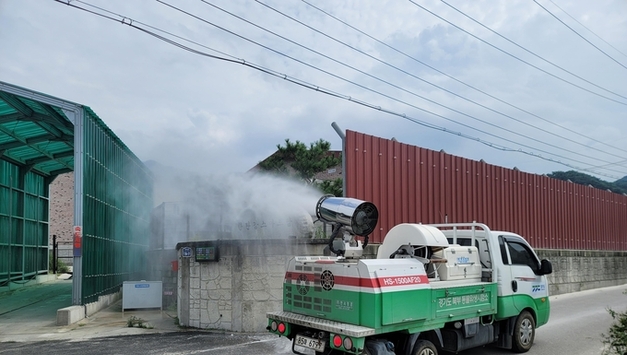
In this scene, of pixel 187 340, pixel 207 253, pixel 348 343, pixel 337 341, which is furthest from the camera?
pixel 207 253

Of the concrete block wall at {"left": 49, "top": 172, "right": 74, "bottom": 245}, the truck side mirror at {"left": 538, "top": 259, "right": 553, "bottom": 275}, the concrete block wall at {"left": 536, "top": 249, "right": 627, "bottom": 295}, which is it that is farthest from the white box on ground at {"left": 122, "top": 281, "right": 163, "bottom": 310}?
the concrete block wall at {"left": 49, "top": 172, "right": 74, "bottom": 245}

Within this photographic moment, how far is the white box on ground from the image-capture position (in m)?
13.8

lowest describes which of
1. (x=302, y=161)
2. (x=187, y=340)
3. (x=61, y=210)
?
(x=187, y=340)

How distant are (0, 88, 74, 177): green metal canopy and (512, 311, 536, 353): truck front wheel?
1276 centimetres

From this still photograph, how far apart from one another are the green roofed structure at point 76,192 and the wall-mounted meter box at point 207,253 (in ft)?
14.1

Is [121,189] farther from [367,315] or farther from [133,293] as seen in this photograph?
[367,315]

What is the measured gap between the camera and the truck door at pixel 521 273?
830 cm

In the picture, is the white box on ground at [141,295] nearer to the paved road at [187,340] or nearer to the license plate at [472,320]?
the paved road at [187,340]

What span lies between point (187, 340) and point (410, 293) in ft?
17.6

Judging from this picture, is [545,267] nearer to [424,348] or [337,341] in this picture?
[424,348]

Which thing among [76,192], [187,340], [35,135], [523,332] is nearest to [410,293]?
[523,332]

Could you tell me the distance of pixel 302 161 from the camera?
82.2 ft

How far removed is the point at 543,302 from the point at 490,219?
27.4ft

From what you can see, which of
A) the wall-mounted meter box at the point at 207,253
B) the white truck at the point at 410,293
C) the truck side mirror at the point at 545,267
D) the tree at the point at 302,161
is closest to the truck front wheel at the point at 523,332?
the white truck at the point at 410,293
